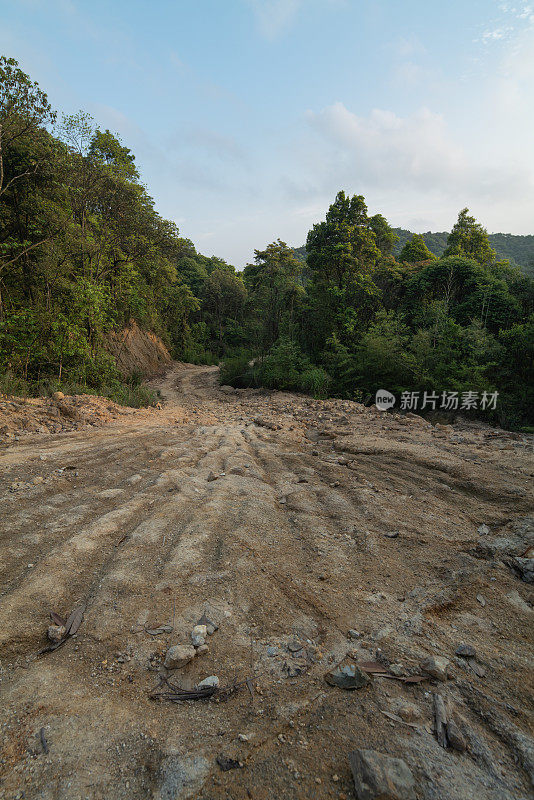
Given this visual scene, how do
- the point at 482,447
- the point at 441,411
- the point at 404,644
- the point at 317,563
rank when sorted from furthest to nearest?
the point at 441,411
the point at 482,447
the point at 317,563
the point at 404,644

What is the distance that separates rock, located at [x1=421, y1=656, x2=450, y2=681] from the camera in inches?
61.2

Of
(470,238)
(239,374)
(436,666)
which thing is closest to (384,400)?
(239,374)

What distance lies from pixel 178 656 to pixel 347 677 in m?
0.76

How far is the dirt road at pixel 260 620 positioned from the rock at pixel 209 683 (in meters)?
0.04

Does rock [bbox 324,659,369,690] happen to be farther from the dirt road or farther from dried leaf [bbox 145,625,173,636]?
dried leaf [bbox 145,625,173,636]

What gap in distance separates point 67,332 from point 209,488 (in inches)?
263

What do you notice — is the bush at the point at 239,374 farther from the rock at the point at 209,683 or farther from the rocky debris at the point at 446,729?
the rocky debris at the point at 446,729

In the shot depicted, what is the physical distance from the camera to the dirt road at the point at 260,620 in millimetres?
1190

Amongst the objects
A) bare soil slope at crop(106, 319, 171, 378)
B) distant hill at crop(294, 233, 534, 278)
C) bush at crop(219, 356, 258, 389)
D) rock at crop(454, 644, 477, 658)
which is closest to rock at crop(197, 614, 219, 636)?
rock at crop(454, 644, 477, 658)

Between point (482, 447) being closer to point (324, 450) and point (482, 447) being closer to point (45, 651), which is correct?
point (324, 450)

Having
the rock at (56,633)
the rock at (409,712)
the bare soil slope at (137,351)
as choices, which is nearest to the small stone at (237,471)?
the rock at (56,633)

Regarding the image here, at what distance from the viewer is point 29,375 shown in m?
7.84

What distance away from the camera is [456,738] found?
127 centimetres

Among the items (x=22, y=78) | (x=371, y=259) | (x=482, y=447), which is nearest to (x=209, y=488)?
(x=482, y=447)
